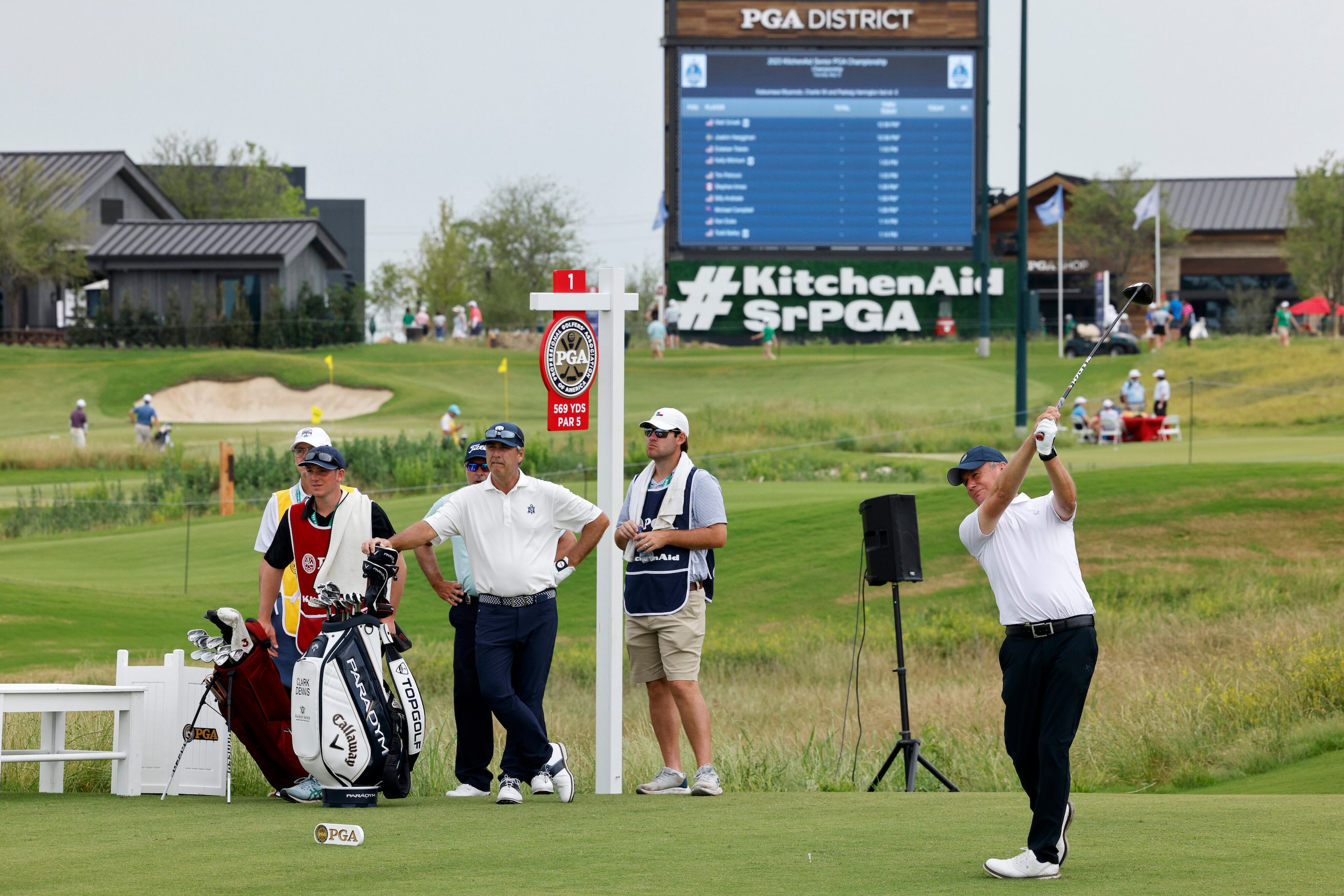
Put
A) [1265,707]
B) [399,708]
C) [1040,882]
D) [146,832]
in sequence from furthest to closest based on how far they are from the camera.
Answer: [1265,707] < [399,708] < [146,832] < [1040,882]

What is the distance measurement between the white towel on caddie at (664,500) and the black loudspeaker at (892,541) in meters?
1.69

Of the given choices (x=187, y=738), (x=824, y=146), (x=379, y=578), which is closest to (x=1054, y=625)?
(x=379, y=578)

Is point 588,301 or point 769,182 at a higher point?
point 769,182

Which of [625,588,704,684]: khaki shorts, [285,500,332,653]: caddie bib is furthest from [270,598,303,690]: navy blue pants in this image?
[625,588,704,684]: khaki shorts

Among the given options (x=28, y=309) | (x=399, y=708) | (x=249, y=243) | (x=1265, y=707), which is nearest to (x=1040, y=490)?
(x=1265, y=707)

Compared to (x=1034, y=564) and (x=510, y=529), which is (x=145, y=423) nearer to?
(x=510, y=529)

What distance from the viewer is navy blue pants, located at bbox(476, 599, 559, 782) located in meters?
8.23

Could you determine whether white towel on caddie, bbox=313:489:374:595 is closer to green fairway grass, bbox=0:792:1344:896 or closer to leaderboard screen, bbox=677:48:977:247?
green fairway grass, bbox=0:792:1344:896

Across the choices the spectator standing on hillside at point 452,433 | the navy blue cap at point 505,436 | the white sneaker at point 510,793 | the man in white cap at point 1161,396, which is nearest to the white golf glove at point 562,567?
the navy blue cap at point 505,436

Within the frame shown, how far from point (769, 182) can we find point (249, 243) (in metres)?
17.6

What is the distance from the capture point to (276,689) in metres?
8.49

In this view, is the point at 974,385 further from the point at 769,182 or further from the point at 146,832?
the point at 146,832

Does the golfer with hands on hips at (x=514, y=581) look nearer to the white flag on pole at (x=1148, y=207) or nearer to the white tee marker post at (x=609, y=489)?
the white tee marker post at (x=609, y=489)

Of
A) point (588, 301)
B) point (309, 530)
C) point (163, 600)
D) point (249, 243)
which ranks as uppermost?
point (249, 243)
